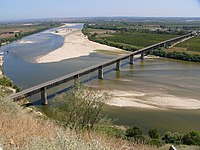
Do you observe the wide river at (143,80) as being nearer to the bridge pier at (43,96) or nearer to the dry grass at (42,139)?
the bridge pier at (43,96)

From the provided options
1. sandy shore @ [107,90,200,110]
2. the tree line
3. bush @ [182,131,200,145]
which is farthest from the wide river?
bush @ [182,131,200,145]

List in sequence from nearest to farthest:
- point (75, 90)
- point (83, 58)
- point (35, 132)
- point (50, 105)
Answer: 1. point (35, 132)
2. point (75, 90)
3. point (50, 105)
4. point (83, 58)

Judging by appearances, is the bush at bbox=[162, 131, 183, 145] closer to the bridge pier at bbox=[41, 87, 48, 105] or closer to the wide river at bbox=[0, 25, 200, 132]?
the wide river at bbox=[0, 25, 200, 132]

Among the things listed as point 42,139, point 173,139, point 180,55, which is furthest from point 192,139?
point 180,55

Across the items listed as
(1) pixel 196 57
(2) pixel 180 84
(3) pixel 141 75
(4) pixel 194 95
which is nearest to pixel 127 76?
(3) pixel 141 75

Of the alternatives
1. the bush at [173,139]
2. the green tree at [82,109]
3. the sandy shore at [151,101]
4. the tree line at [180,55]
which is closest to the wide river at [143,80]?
the sandy shore at [151,101]

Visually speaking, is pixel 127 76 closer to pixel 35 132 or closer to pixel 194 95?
pixel 194 95
